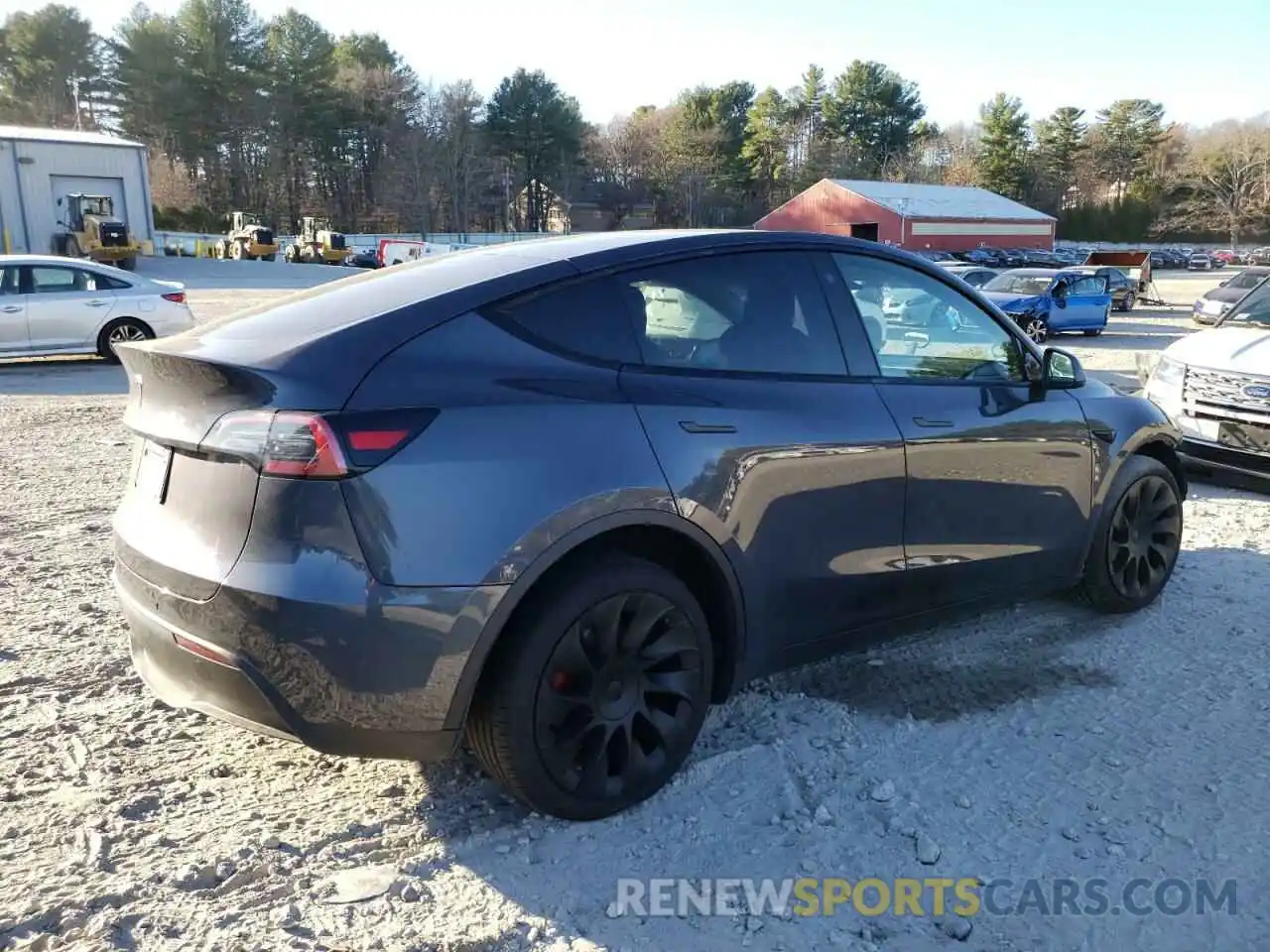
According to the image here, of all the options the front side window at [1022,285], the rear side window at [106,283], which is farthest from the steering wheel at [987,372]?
the front side window at [1022,285]

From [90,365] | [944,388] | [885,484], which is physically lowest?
[90,365]

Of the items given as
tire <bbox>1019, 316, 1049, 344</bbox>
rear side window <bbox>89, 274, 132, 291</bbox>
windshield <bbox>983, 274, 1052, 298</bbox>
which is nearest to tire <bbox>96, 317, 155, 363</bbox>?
rear side window <bbox>89, 274, 132, 291</bbox>

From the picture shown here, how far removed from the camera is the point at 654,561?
3191 mm

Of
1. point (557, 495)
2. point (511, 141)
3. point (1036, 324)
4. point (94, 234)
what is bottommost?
point (1036, 324)

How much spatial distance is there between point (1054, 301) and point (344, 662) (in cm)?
2198

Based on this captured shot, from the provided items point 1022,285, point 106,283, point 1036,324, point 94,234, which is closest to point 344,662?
point 106,283

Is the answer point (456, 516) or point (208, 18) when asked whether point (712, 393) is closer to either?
point (456, 516)

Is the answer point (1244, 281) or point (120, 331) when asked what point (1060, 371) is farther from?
point (1244, 281)

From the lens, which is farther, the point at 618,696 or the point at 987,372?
the point at 987,372

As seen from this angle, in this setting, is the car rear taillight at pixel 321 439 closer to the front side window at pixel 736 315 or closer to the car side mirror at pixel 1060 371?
the front side window at pixel 736 315

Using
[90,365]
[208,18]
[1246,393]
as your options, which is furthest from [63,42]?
[1246,393]

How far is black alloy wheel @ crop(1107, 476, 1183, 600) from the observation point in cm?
468

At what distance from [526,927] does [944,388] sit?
2.44 metres

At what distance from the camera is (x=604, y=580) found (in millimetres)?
2928
